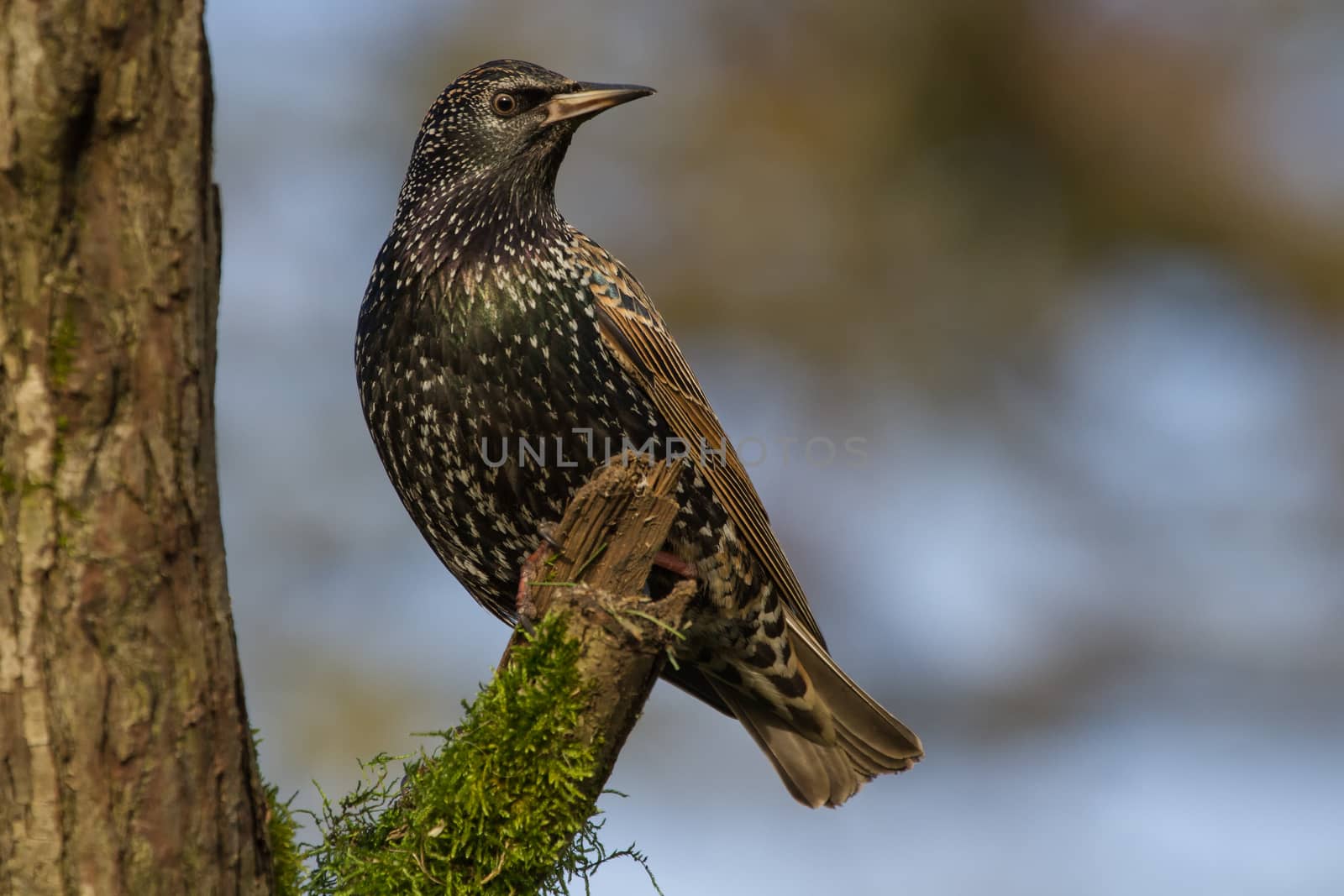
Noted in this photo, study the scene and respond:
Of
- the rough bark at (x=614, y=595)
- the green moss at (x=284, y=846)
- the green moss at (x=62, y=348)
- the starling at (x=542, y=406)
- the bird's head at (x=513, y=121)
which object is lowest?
the green moss at (x=284, y=846)

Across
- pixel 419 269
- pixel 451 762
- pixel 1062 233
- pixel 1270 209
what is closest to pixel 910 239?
pixel 1062 233

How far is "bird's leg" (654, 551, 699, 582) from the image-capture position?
395 cm

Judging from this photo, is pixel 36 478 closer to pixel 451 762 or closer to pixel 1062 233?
pixel 451 762

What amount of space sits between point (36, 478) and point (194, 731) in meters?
0.40

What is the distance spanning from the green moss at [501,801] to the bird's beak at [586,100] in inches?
75.6

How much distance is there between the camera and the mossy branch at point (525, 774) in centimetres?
266

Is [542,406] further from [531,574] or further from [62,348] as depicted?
[62,348]

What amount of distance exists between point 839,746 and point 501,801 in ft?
6.00

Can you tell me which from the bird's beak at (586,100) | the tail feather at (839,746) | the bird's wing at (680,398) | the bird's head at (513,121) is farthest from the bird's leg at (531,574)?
the bird's beak at (586,100)

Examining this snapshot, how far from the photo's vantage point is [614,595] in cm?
288

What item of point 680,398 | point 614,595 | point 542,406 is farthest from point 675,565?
point 614,595

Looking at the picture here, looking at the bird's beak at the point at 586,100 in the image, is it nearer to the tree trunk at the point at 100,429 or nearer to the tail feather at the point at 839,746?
the tail feather at the point at 839,746

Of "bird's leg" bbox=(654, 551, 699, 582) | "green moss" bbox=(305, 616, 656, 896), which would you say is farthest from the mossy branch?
"bird's leg" bbox=(654, 551, 699, 582)

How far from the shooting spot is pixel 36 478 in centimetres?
180
